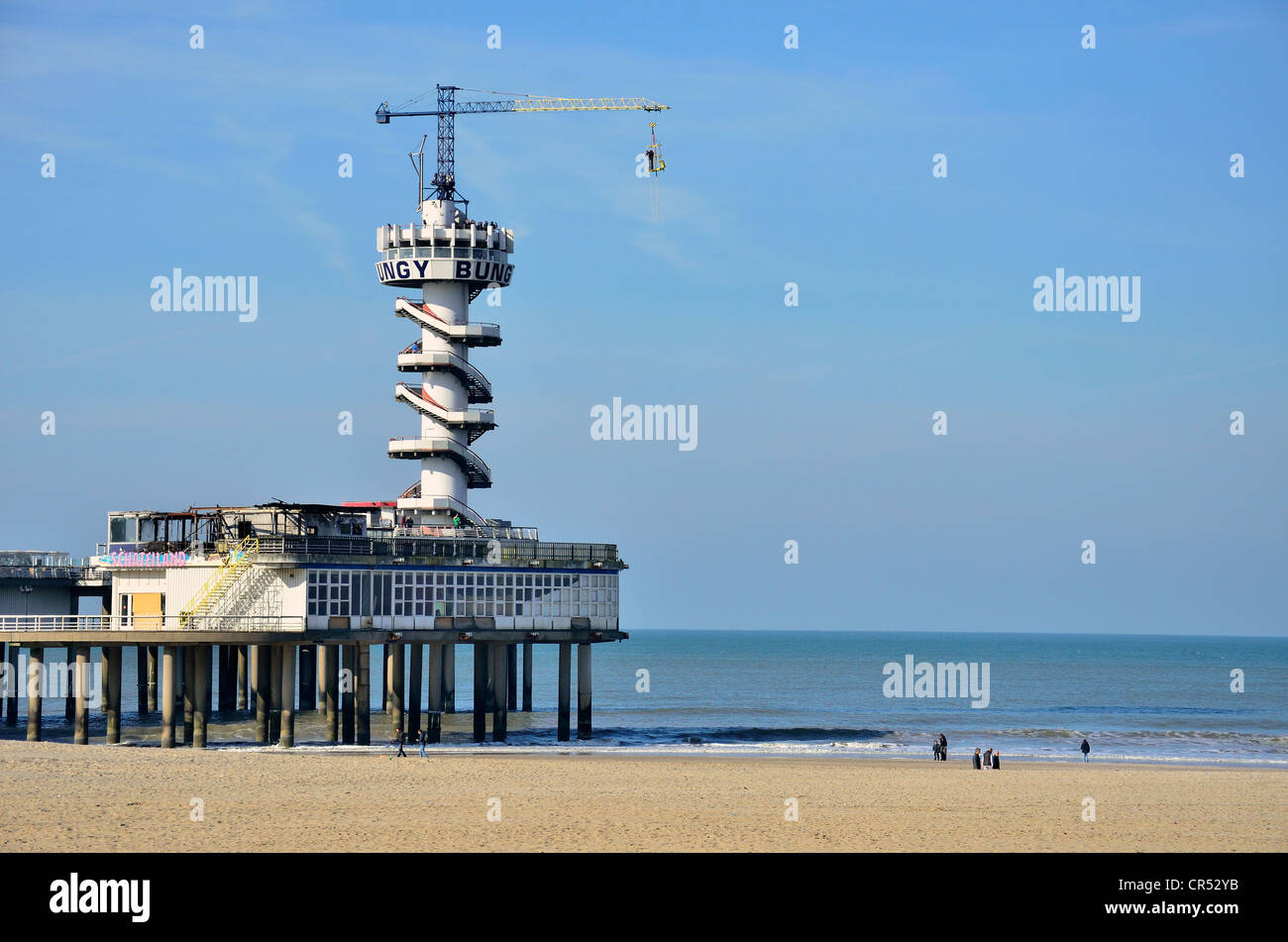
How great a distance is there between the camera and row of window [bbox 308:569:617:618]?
65.6 metres

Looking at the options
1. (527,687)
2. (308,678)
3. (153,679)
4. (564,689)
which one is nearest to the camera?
(564,689)

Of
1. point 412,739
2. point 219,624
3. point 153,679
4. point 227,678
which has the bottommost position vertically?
point 412,739

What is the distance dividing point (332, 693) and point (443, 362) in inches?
620

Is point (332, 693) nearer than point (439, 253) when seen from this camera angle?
Yes

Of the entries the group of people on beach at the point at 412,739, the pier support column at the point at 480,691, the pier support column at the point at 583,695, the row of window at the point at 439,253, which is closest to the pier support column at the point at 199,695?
the group of people on beach at the point at 412,739

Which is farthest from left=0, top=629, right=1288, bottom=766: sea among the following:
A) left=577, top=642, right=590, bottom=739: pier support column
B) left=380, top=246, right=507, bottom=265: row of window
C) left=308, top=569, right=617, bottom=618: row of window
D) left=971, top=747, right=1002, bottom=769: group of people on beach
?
left=380, top=246, right=507, bottom=265: row of window

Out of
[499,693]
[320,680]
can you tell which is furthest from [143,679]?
[499,693]

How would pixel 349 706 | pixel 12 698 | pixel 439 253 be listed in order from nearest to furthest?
pixel 349 706, pixel 439 253, pixel 12 698

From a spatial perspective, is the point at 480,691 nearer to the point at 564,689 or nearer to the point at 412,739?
the point at 564,689

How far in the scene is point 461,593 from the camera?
227ft

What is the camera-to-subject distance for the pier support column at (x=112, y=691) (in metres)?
64.2

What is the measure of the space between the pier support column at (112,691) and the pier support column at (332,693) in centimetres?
847
